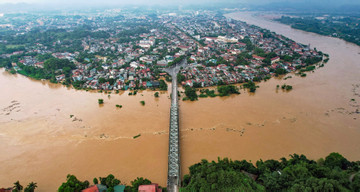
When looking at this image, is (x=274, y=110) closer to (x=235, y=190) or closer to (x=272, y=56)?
(x=235, y=190)

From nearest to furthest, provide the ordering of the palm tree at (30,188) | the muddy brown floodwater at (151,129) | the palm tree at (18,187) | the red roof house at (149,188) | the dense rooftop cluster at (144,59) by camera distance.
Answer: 1. the red roof house at (149,188)
2. the palm tree at (30,188)
3. the palm tree at (18,187)
4. the muddy brown floodwater at (151,129)
5. the dense rooftop cluster at (144,59)

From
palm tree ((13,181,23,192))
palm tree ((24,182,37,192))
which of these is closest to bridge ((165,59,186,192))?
palm tree ((24,182,37,192))

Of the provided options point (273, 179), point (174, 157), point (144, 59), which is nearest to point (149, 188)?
point (174, 157)

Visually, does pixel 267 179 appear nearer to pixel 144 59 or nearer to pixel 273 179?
pixel 273 179

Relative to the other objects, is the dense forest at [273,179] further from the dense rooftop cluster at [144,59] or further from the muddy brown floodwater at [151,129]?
the dense rooftop cluster at [144,59]

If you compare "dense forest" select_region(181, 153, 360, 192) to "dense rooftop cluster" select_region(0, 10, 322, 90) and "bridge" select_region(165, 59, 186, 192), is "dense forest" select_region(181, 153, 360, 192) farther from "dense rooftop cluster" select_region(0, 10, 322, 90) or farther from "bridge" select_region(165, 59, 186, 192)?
"dense rooftop cluster" select_region(0, 10, 322, 90)

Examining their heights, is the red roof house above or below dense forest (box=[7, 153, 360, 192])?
below

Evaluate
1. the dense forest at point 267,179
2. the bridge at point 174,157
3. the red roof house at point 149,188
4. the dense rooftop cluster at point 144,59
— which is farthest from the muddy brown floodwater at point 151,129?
the dense rooftop cluster at point 144,59

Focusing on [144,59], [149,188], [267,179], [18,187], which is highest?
[144,59]
